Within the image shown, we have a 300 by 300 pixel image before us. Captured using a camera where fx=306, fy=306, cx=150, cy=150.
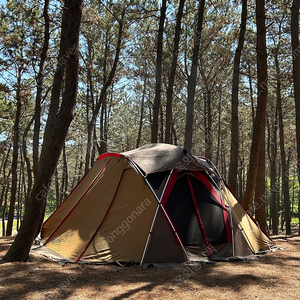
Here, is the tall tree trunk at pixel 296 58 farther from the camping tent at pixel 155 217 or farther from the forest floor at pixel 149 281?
the forest floor at pixel 149 281

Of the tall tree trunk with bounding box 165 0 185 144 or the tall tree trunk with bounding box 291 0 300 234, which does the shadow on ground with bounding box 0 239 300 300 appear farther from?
Result: the tall tree trunk with bounding box 165 0 185 144

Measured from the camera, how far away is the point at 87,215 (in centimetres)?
642

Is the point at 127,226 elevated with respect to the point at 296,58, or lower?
lower

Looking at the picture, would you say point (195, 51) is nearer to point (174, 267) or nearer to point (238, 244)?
point (238, 244)

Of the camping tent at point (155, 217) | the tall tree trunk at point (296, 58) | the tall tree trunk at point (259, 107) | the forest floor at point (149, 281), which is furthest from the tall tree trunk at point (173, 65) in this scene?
the forest floor at point (149, 281)

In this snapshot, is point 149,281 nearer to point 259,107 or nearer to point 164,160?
point 164,160

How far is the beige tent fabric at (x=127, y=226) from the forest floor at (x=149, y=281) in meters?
0.33

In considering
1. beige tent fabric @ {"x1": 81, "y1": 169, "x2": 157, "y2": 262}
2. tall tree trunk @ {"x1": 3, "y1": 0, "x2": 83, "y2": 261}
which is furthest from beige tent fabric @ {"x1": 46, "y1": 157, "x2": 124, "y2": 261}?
tall tree trunk @ {"x1": 3, "y1": 0, "x2": 83, "y2": 261}

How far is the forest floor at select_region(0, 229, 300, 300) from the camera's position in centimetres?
384

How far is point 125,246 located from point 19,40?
883 cm

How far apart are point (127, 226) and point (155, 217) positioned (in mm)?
580

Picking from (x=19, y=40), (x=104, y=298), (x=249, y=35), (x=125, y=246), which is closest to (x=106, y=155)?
(x=125, y=246)

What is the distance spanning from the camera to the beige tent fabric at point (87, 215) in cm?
590

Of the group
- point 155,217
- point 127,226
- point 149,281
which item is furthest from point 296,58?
point 149,281
